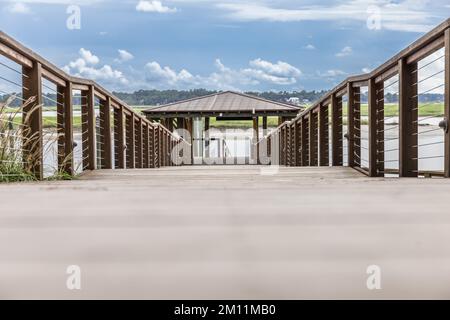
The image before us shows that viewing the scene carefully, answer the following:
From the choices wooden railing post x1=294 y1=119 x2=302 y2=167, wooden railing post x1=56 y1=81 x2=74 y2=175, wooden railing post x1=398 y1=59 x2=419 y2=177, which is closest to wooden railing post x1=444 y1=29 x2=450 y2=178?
wooden railing post x1=398 y1=59 x2=419 y2=177

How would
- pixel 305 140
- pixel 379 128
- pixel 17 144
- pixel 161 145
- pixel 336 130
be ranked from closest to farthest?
pixel 17 144, pixel 379 128, pixel 336 130, pixel 305 140, pixel 161 145

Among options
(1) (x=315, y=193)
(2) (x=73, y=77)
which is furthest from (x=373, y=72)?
(1) (x=315, y=193)

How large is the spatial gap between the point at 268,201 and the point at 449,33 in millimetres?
1761

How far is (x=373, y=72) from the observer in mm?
4809

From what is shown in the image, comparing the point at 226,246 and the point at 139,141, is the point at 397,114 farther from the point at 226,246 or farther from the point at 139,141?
the point at 139,141

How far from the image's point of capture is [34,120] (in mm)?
4184

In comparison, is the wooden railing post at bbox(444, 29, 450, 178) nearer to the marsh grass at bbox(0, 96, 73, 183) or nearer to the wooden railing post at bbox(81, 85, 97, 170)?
the marsh grass at bbox(0, 96, 73, 183)

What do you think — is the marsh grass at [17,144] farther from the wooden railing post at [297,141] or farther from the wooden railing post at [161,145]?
the wooden railing post at [161,145]

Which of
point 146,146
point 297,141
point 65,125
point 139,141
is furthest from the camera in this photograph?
point 146,146

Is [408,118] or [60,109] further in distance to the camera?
[60,109]

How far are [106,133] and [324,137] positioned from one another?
257cm

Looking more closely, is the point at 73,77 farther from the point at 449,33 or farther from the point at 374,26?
the point at 449,33

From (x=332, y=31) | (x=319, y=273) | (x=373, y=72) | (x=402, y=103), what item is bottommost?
(x=319, y=273)

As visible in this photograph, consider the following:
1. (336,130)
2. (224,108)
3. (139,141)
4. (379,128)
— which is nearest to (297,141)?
(139,141)
